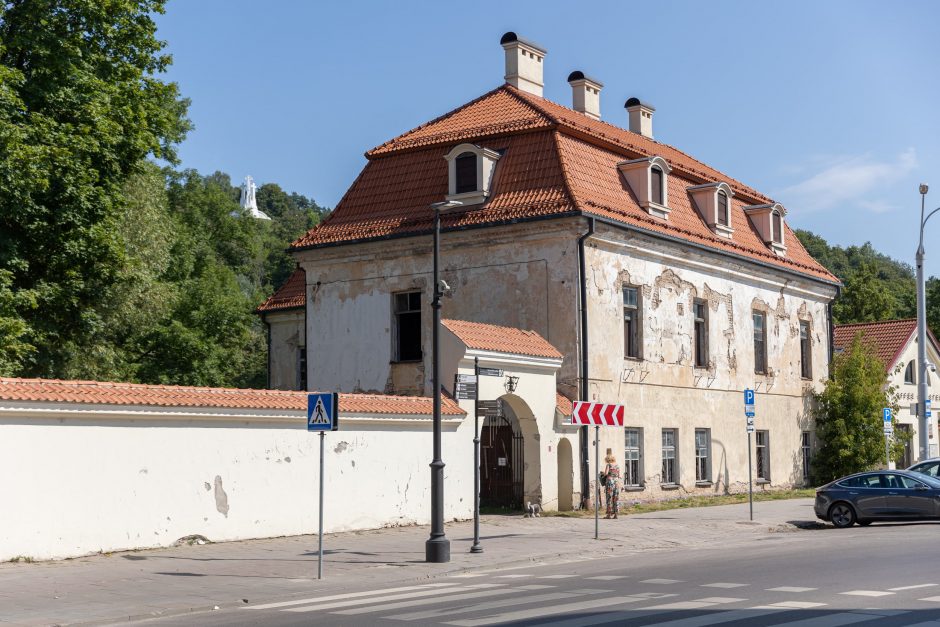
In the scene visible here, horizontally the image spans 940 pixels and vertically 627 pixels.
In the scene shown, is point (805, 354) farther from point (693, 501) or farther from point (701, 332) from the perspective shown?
point (693, 501)

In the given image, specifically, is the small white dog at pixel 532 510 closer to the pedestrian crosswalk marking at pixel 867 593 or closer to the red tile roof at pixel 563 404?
the red tile roof at pixel 563 404

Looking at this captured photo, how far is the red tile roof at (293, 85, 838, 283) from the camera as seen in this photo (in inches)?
1184

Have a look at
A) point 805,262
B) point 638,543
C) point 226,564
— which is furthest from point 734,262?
point 226,564

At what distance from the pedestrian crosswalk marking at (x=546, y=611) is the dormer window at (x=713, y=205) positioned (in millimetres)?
23655

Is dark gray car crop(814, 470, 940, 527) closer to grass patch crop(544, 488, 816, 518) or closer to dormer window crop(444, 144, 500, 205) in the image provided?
grass patch crop(544, 488, 816, 518)

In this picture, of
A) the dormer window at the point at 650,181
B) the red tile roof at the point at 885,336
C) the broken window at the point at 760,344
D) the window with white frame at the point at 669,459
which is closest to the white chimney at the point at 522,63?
the dormer window at the point at 650,181

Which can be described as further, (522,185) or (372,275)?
(372,275)

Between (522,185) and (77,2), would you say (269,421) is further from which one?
(77,2)

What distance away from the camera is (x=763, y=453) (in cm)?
3766

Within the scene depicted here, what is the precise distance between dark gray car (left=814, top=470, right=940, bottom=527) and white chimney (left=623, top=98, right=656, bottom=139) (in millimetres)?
18331

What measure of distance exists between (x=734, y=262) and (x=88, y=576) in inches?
953

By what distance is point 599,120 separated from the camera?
38.5 meters

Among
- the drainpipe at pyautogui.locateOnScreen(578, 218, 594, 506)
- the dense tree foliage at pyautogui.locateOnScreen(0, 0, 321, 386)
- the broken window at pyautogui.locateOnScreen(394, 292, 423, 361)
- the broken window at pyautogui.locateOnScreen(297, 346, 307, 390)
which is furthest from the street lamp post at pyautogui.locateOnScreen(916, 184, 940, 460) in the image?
the dense tree foliage at pyautogui.locateOnScreen(0, 0, 321, 386)

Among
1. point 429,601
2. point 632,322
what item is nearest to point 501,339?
point 632,322
